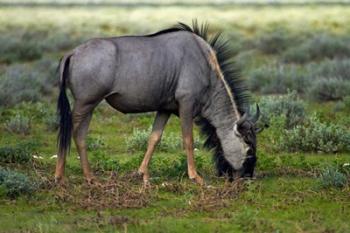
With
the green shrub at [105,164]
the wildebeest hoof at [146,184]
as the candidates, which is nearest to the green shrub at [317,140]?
the green shrub at [105,164]

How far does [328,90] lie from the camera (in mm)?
16828

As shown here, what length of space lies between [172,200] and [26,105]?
7509 mm

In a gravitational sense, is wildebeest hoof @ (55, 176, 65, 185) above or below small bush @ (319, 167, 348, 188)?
below

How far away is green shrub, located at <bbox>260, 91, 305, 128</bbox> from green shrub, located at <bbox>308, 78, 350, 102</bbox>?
2537 millimetres

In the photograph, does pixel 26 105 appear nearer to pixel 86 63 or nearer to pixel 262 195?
pixel 86 63

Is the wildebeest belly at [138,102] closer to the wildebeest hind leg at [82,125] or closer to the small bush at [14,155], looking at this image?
the wildebeest hind leg at [82,125]

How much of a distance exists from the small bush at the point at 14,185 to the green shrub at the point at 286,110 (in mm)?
5929

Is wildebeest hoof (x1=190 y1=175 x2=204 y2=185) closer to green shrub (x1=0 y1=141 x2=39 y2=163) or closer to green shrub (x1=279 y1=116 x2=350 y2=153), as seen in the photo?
green shrub (x1=0 y1=141 x2=39 y2=163)

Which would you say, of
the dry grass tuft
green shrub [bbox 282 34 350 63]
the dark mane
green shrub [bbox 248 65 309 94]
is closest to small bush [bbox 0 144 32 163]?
the dark mane

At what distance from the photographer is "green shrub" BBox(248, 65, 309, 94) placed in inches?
718

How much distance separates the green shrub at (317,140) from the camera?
38.0ft

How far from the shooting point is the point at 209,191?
8.69 meters

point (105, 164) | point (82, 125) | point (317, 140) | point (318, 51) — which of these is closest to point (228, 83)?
point (82, 125)

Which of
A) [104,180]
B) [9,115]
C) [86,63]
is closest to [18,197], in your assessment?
[104,180]
